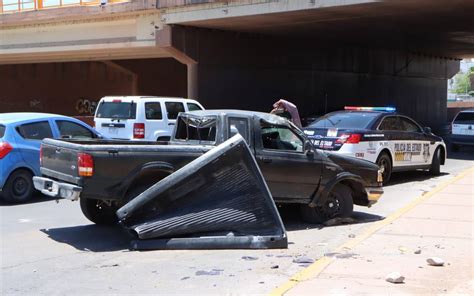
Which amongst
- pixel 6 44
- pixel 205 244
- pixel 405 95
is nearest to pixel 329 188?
pixel 205 244

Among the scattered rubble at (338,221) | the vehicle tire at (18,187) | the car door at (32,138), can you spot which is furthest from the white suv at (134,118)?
the scattered rubble at (338,221)

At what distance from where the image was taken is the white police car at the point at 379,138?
11344 mm

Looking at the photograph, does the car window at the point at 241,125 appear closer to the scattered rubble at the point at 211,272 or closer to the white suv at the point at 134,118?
the scattered rubble at the point at 211,272

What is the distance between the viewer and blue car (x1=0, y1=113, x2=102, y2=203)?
10016 millimetres

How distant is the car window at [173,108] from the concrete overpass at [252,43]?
16.6 ft

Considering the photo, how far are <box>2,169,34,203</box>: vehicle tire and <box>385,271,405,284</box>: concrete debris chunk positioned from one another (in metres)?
7.15

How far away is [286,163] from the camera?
796 cm

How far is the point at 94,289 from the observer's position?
5.20m

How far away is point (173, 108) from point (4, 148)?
567 centimetres

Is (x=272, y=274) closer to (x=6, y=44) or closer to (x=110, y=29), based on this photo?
(x=110, y=29)

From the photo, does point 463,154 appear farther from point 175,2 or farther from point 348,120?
point 175,2

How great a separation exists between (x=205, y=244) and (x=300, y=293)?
1.92 metres

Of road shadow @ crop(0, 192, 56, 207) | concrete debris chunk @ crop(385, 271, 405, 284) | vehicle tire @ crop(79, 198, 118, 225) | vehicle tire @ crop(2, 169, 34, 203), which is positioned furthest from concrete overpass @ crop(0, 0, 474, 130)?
concrete debris chunk @ crop(385, 271, 405, 284)

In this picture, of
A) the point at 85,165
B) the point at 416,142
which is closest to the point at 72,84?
the point at 416,142
